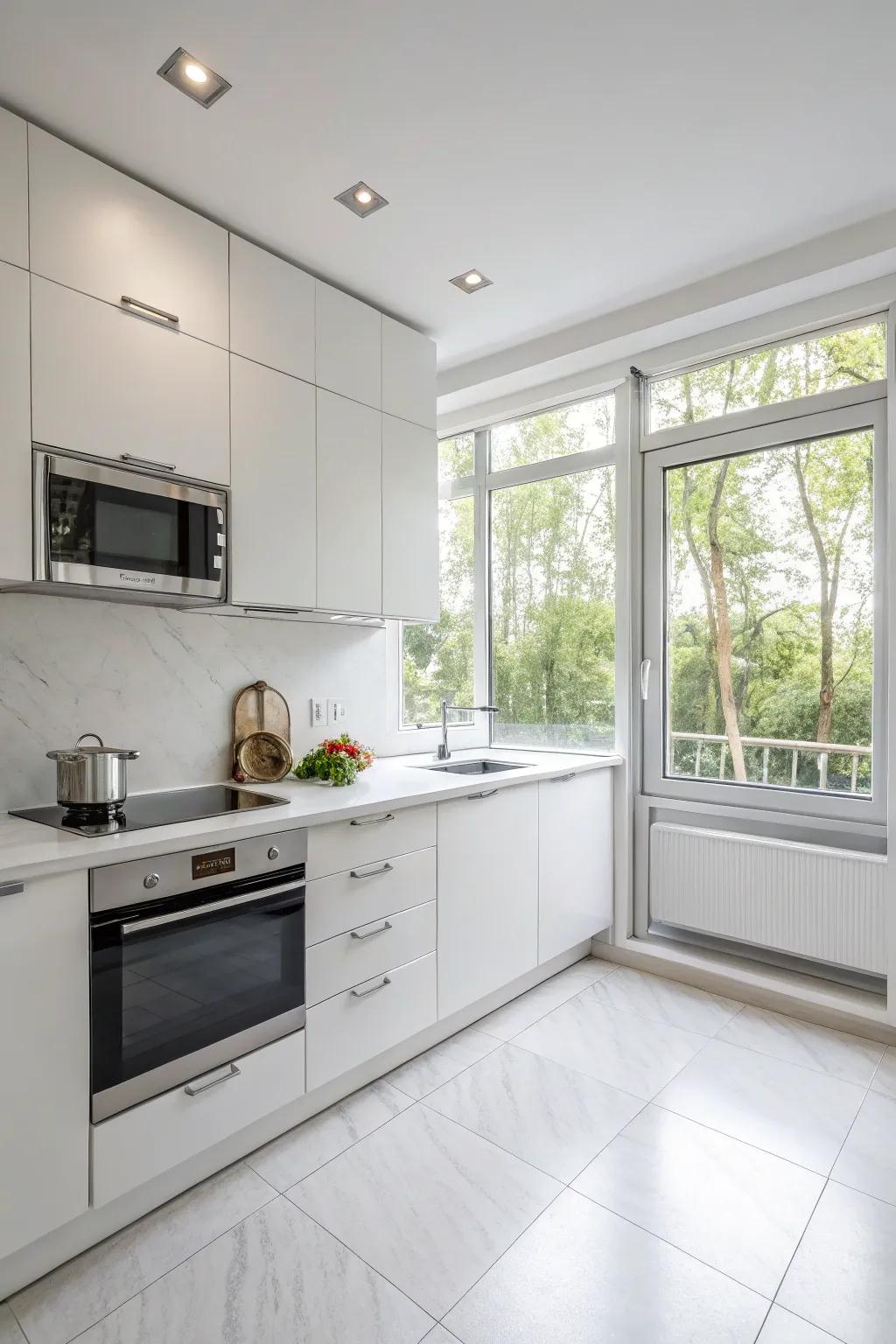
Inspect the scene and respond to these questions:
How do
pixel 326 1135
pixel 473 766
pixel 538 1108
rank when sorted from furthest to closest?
pixel 473 766
pixel 538 1108
pixel 326 1135

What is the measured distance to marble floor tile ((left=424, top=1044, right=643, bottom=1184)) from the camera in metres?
1.93

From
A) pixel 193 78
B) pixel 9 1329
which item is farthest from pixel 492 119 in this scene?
pixel 9 1329

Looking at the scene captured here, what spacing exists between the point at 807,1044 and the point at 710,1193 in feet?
2.96

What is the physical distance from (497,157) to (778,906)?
8.64 ft

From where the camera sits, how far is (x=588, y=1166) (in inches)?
73.4

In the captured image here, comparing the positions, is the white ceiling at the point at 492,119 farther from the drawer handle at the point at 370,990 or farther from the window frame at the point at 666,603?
the drawer handle at the point at 370,990

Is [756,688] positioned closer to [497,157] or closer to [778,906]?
[778,906]

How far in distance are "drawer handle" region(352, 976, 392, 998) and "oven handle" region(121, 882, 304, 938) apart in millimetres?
390

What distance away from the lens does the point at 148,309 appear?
6.53 feet

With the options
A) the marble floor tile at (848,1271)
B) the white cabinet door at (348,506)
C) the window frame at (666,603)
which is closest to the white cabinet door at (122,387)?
the white cabinet door at (348,506)

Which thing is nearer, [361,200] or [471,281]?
[361,200]

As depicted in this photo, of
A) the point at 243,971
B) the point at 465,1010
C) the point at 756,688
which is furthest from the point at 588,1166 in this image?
the point at 756,688

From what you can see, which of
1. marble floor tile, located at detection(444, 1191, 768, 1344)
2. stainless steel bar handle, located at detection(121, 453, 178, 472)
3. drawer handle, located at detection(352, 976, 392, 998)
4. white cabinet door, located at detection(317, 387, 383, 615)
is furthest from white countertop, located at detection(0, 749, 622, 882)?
marble floor tile, located at detection(444, 1191, 768, 1344)

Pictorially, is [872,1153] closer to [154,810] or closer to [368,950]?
[368,950]
